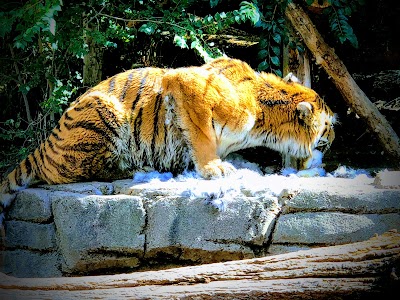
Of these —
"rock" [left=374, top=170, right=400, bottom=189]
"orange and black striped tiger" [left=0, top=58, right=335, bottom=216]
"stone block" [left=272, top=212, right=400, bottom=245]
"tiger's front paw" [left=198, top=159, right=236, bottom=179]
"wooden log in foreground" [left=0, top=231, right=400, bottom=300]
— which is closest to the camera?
"wooden log in foreground" [left=0, top=231, right=400, bottom=300]

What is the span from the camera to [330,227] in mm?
2307

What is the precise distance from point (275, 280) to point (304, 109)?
139 cm

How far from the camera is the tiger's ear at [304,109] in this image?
301 cm

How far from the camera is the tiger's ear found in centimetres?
301

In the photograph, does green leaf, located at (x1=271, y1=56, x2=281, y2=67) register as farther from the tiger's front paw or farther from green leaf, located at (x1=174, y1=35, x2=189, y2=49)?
the tiger's front paw

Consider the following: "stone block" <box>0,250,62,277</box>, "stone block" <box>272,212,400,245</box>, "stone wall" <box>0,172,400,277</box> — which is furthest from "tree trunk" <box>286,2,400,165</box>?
"stone block" <box>0,250,62,277</box>

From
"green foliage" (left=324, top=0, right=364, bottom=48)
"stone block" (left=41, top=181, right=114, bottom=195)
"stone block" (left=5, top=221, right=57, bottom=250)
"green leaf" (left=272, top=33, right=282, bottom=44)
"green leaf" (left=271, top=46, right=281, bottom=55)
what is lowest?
"stone block" (left=5, top=221, right=57, bottom=250)

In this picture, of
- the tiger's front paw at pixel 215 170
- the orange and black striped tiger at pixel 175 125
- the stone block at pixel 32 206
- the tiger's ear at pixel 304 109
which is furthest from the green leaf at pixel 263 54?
the stone block at pixel 32 206

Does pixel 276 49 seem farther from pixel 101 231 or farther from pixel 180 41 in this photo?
pixel 101 231

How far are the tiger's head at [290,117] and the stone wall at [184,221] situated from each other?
35cm

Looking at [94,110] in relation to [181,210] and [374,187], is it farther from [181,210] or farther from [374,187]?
[374,187]

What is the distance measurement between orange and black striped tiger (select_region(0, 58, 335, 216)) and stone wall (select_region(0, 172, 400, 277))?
0.21 metres

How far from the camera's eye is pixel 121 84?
3.18 metres

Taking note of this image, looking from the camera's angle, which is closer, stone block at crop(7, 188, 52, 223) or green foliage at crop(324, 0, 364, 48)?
stone block at crop(7, 188, 52, 223)
